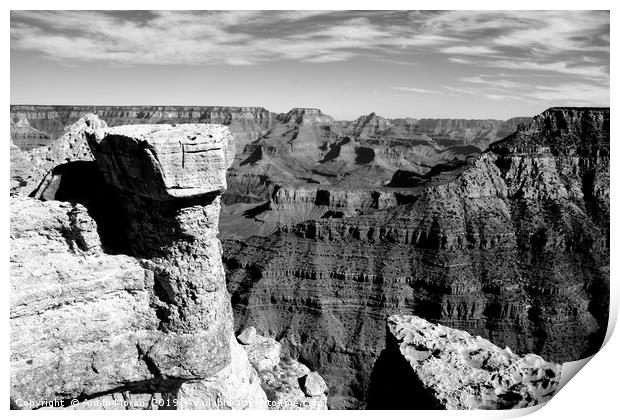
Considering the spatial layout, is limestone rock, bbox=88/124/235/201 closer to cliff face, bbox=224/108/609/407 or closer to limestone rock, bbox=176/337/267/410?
limestone rock, bbox=176/337/267/410

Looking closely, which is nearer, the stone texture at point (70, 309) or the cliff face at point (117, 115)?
the stone texture at point (70, 309)

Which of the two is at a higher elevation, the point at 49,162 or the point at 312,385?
the point at 49,162

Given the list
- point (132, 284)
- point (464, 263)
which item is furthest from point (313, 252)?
point (132, 284)

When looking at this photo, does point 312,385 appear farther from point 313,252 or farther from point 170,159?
point 313,252

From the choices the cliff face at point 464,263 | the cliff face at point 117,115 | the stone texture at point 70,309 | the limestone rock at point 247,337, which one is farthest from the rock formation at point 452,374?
the cliff face at point 117,115

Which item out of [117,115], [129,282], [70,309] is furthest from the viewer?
[117,115]

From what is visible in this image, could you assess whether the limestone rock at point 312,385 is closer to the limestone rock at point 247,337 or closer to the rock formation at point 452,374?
the rock formation at point 452,374
